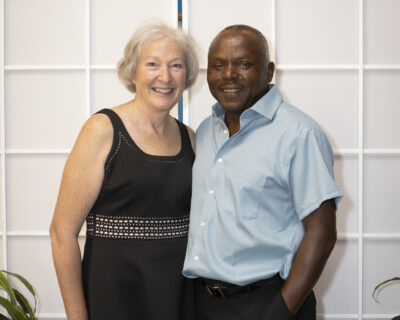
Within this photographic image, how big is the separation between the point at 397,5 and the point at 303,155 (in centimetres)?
150

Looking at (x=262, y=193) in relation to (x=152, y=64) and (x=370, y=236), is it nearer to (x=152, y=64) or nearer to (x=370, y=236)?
(x=152, y=64)

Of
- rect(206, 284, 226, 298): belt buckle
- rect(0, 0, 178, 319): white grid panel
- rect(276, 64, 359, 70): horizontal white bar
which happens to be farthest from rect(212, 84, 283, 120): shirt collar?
rect(0, 0, 178, 319): white grid panel

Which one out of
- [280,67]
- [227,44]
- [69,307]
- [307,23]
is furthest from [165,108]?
[307,23]

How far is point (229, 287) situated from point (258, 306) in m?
0.11

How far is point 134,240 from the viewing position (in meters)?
1.69

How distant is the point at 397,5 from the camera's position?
2510 mm

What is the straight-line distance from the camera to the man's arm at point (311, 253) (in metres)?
1.43

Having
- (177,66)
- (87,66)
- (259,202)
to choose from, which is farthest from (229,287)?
(87,66)

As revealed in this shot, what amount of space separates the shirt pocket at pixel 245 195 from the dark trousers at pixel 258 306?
9.4 inches

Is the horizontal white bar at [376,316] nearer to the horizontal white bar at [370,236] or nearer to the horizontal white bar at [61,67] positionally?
the horizontal white bar at [370,236]

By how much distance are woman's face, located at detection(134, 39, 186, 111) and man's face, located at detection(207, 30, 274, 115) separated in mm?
215

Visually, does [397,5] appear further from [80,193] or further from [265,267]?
[80,193]

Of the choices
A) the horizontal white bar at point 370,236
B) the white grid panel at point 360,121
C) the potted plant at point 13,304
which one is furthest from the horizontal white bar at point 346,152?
the potted plant at point 13,304

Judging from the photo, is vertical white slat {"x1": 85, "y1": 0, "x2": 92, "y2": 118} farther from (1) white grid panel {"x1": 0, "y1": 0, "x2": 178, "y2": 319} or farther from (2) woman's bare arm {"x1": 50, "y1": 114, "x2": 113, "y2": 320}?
(2) woman's bare arm {"x1": 50, "y1": 114, "x2": 113, "y2": 320}
